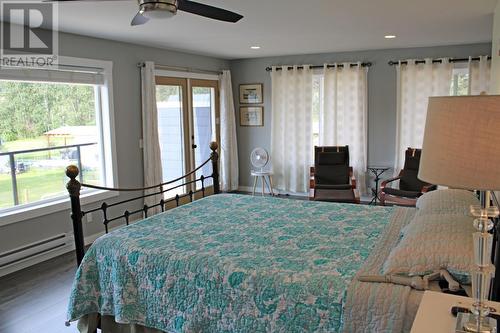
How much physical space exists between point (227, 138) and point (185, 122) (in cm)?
113

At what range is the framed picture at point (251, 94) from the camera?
24.4 feet

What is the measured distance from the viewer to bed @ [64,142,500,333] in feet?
6.41

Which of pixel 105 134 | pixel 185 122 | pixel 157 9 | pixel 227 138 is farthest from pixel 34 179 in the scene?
pixel 227 138

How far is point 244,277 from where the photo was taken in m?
2.16

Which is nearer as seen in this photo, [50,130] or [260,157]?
[50,130]

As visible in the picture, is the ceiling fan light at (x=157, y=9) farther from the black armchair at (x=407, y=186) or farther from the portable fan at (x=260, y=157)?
the portable fan at (x=260, y=157)

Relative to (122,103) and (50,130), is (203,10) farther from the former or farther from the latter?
(122,103)

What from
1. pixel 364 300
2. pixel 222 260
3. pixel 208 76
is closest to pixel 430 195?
pixel 364 300

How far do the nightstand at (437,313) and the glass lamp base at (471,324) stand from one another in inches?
1.3

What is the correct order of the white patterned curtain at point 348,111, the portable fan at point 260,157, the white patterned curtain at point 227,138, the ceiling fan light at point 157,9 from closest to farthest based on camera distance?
the ceiling fan light at point 157,9 → the white patterned curtain at point 348,111 → the portable fan at point 260,157 → the white patterned curtain at point 227,138

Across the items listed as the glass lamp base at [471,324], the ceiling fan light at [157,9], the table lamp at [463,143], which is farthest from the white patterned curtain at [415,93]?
the table lamp at [463,143]

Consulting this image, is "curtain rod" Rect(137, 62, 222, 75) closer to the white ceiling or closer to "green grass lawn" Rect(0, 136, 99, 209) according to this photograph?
the white ceiling

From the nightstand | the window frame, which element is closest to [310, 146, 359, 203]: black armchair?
the window frame

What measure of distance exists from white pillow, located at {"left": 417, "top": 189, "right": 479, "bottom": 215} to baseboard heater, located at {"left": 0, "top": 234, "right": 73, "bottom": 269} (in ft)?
11.9
